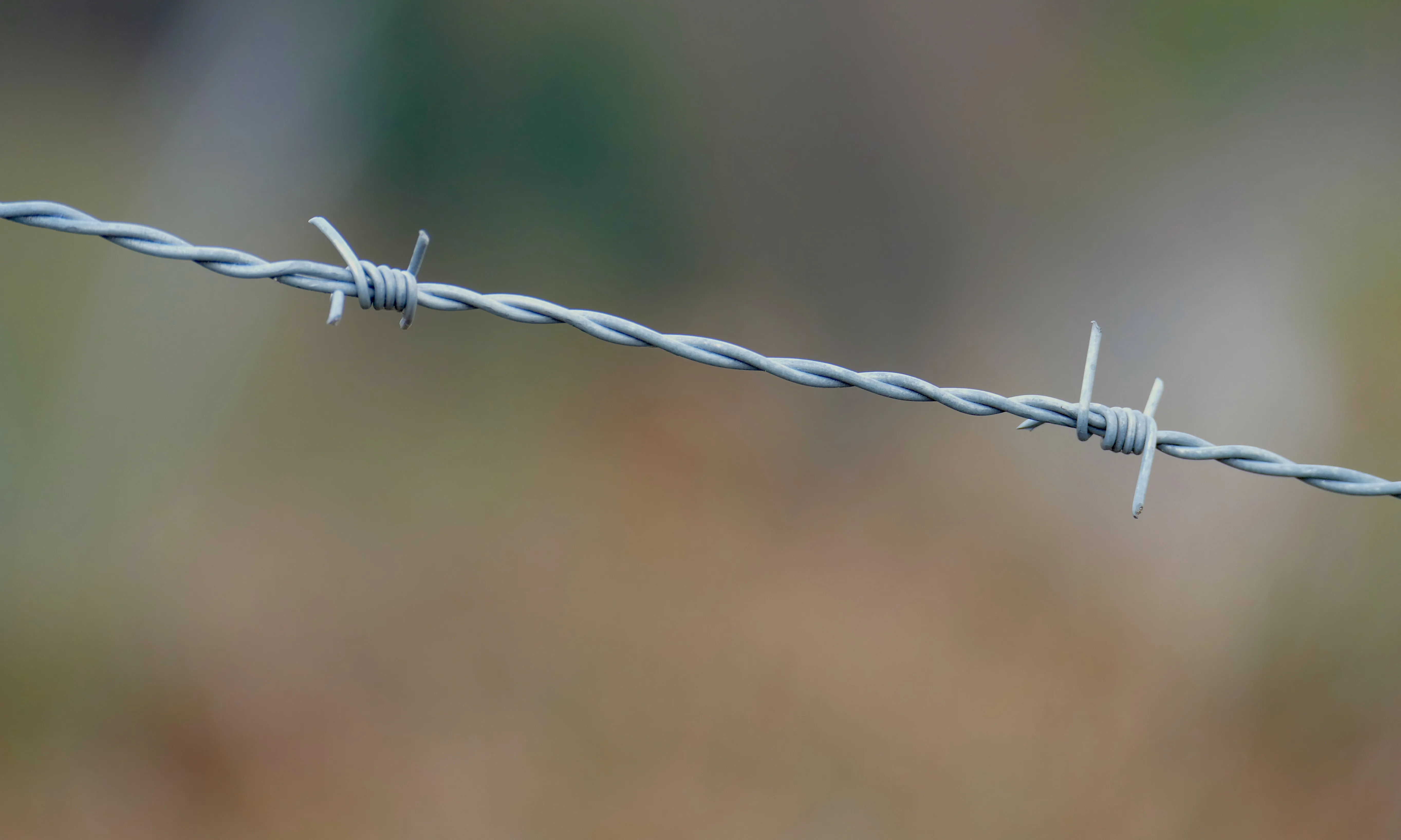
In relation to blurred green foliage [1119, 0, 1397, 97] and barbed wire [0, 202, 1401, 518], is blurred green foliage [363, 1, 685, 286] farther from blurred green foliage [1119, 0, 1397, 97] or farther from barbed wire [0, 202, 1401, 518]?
barbed wire [0, 202, 1401, 518]

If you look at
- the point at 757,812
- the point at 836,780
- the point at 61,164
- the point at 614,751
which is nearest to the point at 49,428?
the point at 61,164

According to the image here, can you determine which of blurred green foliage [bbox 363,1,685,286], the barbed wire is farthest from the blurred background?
the barbed wire

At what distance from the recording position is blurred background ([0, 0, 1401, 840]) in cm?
236

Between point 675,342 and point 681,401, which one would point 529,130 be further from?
point 675,342

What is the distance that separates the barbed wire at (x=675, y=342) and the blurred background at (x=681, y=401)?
74.3 inches

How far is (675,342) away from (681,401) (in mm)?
2083

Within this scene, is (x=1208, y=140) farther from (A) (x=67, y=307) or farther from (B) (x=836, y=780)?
(A) (x=67, y=307)

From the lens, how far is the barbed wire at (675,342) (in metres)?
0.73

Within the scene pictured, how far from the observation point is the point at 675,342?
78 cm

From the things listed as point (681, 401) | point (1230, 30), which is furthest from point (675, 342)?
point (1230, 30)

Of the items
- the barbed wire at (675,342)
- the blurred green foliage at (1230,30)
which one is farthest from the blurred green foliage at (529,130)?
the barbed wire at (675,342)

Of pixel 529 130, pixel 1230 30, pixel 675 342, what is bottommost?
pixel 675 342

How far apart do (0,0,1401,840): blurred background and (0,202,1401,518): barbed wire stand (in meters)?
1.89

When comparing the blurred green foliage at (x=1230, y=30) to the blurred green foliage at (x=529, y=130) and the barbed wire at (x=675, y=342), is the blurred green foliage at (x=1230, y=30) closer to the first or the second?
the blurred green foliage at (x=529, y=130)
